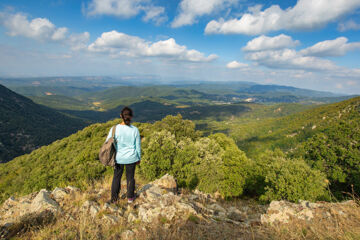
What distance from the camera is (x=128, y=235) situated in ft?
14.8

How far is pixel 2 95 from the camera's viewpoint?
170500 millimetres

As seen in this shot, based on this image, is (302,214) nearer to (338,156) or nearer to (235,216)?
(235,216)

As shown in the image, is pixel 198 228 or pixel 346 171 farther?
pixel 346 171

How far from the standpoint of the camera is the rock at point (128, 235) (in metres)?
4.40

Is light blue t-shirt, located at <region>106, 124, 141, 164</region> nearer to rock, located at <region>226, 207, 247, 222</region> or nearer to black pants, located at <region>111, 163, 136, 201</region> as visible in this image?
black pants, located at <region>111, 163, 136, 201</region>

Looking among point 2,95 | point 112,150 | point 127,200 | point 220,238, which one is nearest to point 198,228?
point 220,238

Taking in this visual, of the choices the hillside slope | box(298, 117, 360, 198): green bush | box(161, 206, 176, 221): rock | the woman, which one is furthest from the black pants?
the hillside slope

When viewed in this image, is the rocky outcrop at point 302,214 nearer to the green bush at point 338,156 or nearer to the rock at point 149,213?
the rock at point 149,213

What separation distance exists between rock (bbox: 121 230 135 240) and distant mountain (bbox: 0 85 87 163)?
460ft

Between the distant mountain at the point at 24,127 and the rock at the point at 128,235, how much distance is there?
140 meters

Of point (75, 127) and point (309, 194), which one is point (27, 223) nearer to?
point (309, 194)

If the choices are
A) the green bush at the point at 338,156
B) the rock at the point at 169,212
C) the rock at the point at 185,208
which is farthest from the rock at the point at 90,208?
the green bush at the point at 338,156

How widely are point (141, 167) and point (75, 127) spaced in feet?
618

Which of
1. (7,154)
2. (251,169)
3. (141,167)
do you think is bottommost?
(7,154)
